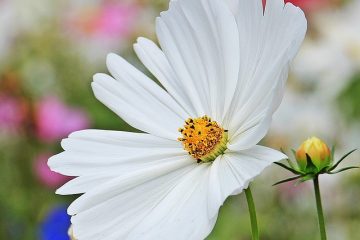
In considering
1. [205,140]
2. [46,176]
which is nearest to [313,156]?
[205,140]

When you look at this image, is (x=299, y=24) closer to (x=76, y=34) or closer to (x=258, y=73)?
(x=258, y=73)

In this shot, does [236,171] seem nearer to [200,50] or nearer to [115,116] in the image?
[200,50]

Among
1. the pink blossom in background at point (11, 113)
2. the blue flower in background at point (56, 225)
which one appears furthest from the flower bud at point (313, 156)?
A: the pink blossom in background at point (11, 113)

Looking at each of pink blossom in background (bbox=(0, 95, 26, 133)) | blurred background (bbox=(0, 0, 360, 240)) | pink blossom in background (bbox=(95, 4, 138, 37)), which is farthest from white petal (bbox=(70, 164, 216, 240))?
pink blossom in background (bbox=(95, 4, 138, 37))

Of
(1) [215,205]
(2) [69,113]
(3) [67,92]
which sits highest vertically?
(3) [67,92]

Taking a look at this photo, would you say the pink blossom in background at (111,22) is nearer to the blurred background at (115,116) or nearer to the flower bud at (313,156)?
the blurred background at (115,116)

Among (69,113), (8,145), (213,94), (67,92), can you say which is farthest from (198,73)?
(67,92)

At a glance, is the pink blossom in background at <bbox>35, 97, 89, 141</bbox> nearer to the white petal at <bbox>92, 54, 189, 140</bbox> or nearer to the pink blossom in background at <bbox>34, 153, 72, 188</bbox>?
the pink blossom in background at <bbox>34, 153, 72, 188</bbox>
